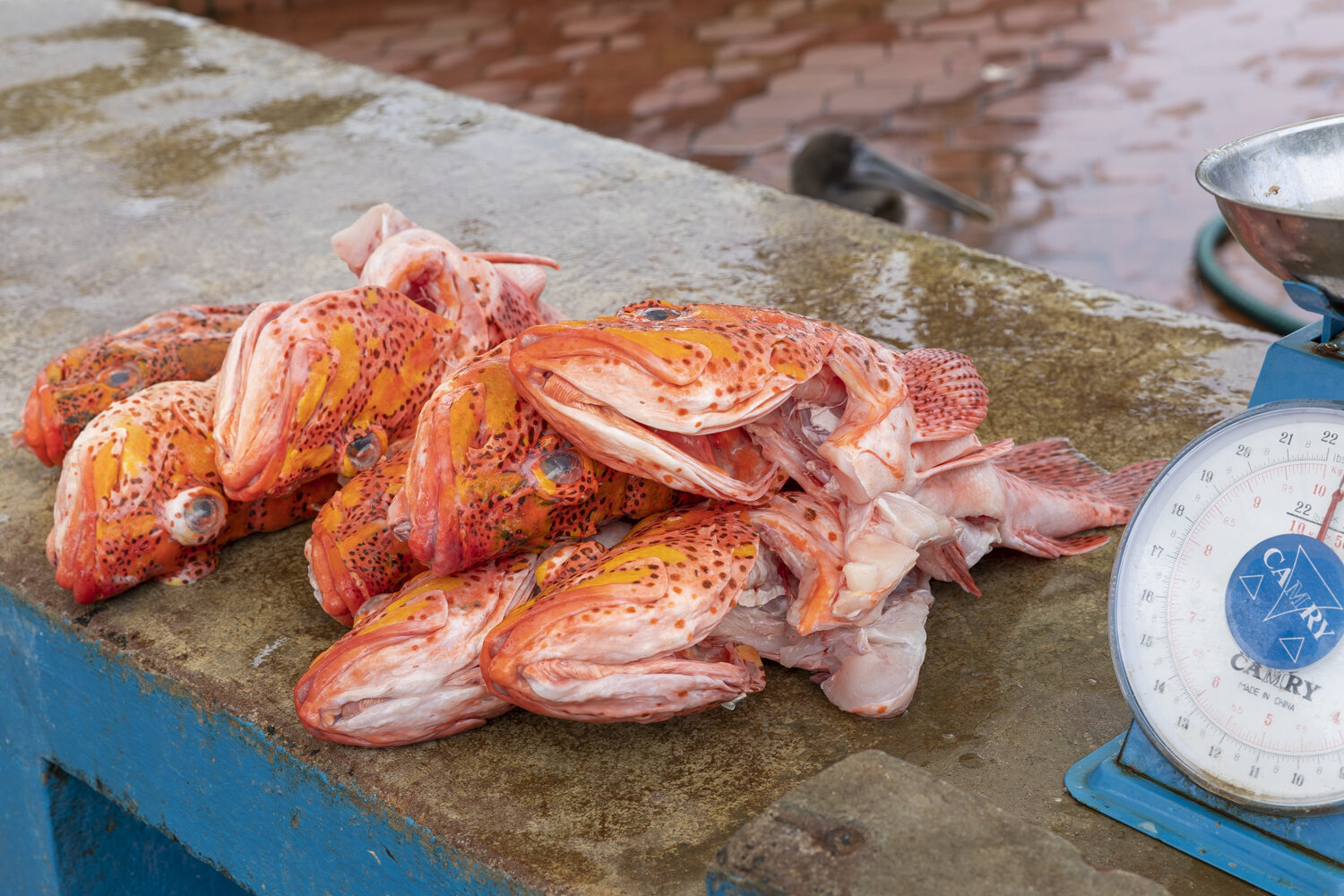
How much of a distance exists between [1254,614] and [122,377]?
1.91 m

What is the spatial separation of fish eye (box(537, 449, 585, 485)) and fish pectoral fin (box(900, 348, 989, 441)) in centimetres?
50

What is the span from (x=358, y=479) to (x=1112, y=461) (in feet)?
4.42

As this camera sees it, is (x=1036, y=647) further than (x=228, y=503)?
No

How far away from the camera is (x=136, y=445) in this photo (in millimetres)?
2092

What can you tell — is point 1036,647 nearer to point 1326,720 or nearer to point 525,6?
point 1326,720

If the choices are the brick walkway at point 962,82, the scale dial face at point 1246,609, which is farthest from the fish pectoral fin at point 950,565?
the brick walkway at point 962,82

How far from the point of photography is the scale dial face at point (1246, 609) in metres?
1.35

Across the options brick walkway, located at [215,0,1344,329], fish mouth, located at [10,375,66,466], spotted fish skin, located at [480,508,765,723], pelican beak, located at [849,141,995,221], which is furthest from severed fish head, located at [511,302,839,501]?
brick walkway, located at [215,0,1344,329]

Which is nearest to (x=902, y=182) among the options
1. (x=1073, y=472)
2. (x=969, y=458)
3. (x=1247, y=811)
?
(x=1073, y=472)

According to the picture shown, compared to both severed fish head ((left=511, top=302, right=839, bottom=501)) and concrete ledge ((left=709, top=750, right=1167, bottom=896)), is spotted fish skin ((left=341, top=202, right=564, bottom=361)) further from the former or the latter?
concrete ledge ((left=709, top=750, right=1167, bottom=896))

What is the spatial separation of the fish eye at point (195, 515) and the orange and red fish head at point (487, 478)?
0.47 meters

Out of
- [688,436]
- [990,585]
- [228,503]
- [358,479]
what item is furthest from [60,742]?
[990,585]

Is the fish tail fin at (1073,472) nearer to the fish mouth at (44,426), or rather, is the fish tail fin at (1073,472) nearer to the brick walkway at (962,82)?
the fish mouth at (44,426)

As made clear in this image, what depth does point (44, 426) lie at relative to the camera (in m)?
2.32
